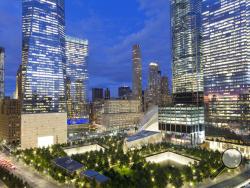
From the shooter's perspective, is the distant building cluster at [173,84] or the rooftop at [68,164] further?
the distant building cluster at [173,84]

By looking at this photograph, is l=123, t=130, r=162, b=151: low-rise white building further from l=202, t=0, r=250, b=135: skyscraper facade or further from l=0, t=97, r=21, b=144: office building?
l=202, t=0, r=250, b=135: skyscraper facade

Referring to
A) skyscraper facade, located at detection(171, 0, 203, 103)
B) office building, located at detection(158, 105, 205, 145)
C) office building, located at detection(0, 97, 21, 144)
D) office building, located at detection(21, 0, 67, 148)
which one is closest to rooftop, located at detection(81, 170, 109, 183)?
office building, located at detection(158, 105, 205, 145)

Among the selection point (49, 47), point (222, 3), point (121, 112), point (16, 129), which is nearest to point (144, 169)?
point (16, 129)

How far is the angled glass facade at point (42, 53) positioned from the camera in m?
101

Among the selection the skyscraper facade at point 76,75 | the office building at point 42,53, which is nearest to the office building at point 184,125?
the office building at point 42,53

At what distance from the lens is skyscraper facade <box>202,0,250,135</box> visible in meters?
123

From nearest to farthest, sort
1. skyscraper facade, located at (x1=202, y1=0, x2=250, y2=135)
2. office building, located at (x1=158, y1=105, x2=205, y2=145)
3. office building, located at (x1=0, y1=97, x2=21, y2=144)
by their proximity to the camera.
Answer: office building, located at (x1=158, y1=105, x2=205, y2=145), office building, located at (x1=0, y1=97, x2=21, y2=144), skyscraper facade, located at (x1=202, y1=0, x2=250, y2=135)

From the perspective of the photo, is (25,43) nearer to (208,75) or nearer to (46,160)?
(46,160)

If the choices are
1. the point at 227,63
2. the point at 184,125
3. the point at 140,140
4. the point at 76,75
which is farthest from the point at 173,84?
the point at 140,140

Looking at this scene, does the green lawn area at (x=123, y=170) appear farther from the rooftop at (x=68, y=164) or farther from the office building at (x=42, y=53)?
the office building at (x=42, y=53)

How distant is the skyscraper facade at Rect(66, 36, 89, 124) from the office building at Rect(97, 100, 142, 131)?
45054 mm

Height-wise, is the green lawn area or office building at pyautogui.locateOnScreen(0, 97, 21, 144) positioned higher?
office building at pyautogui.locateOnScreen(0, 97, 21, 144)

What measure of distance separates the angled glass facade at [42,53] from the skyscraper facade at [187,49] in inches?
3744

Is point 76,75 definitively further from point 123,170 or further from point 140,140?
point 123,170
